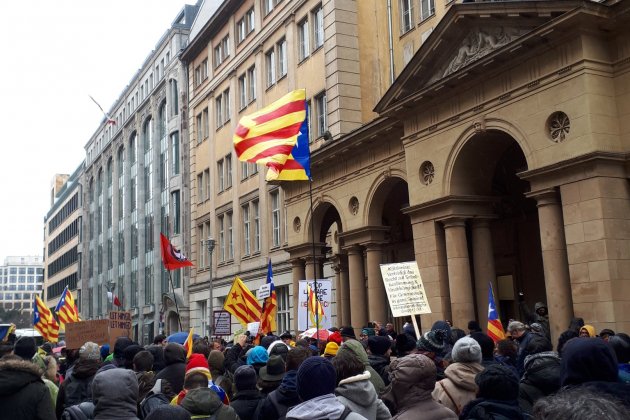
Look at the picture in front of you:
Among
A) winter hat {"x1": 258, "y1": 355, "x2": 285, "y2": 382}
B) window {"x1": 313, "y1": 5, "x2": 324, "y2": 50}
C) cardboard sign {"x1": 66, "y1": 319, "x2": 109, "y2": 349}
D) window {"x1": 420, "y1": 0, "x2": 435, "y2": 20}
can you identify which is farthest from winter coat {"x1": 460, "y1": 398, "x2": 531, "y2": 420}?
window {"x1": 313, "y1": 5, "x2": 324, "y2": 50}

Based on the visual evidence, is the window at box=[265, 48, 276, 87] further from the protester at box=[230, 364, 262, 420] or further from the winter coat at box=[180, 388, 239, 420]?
the winter coat at box=[180, 388, 239, 420]

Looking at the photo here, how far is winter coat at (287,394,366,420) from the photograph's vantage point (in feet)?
13.6

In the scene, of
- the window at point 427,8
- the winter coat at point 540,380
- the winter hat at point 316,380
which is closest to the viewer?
the winter hat at point 316,380

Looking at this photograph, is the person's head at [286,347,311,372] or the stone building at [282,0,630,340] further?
the stone building at [282,0,630,340]

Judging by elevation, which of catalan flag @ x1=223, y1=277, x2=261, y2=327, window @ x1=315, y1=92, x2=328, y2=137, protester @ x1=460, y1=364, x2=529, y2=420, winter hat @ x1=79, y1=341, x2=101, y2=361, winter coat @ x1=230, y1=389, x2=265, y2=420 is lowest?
winter coat @ x1=230, y1=389, x2=265, y2=420

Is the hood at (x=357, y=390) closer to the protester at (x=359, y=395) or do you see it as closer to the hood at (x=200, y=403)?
the protester at (x=359, y=395)

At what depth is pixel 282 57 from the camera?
114 ft

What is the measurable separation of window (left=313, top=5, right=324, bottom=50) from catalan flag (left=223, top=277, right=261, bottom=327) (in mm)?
15057

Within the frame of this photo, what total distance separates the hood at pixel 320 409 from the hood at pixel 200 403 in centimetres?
102

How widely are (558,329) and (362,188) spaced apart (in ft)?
29.8

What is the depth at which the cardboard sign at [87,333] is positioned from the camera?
42.7 feet

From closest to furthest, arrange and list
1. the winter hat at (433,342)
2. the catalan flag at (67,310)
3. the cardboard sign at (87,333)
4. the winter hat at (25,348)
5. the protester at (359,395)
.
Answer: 1. the protester at (359,395)
2. the winter hat at (433,342)
3. the winter hat at (25,348)
4. the cardboard sign at (87,333)
5. the catalan flag at (67,310)

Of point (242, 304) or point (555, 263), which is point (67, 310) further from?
point (555, 263)

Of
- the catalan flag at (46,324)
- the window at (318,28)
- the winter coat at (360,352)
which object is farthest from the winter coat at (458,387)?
the window at (318,28)
